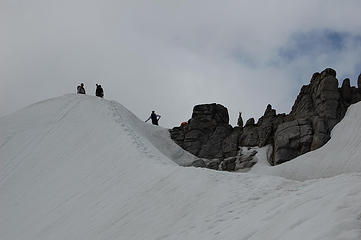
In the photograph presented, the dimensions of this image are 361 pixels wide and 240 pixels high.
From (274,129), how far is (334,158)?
23.8 feet

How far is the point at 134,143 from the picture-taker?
2075 cm

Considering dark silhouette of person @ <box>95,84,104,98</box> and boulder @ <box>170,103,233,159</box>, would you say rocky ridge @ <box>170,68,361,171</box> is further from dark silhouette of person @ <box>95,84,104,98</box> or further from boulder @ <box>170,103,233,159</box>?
dark silhouette of person @ <box>95,84,104,98</box>

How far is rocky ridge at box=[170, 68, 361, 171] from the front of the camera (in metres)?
25.7

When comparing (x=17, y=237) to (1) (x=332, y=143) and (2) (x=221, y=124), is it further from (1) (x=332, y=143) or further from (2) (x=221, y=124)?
(2) (x=221, y=124)

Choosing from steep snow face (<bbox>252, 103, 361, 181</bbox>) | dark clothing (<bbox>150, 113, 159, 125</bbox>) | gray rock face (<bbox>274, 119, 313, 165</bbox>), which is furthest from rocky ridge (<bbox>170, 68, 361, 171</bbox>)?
dark clothing (<bbox>150, 113, 159, 125</bbox>)

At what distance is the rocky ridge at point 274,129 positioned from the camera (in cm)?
2570

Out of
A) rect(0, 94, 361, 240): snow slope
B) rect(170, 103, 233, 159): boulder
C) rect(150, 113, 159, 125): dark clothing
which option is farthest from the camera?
rect(150, 113, 159, 125): dark clothing

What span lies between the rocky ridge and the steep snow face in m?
0.81

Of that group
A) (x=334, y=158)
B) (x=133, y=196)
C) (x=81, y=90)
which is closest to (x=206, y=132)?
(x=334, y=158)

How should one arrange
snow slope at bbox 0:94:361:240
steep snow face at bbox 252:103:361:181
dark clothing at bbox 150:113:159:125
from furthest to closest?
1. dark clothing at bbox 150:113:159:125
2. steep snow face at bbox 252:103:361:181
3. snow slope at bbox 0:94:361:240

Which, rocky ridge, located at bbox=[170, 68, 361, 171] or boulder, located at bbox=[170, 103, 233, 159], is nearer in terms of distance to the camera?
rocky ridge, located at bbox=[170, 68, 361, 171]

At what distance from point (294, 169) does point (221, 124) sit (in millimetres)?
10522

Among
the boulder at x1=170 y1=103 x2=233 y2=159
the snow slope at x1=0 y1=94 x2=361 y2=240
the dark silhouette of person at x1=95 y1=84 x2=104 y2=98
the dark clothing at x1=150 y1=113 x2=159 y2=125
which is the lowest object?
the snow slope at x1=0 y1=94 x2=361 y2=240

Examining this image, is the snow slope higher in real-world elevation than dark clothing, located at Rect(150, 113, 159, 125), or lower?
lower
